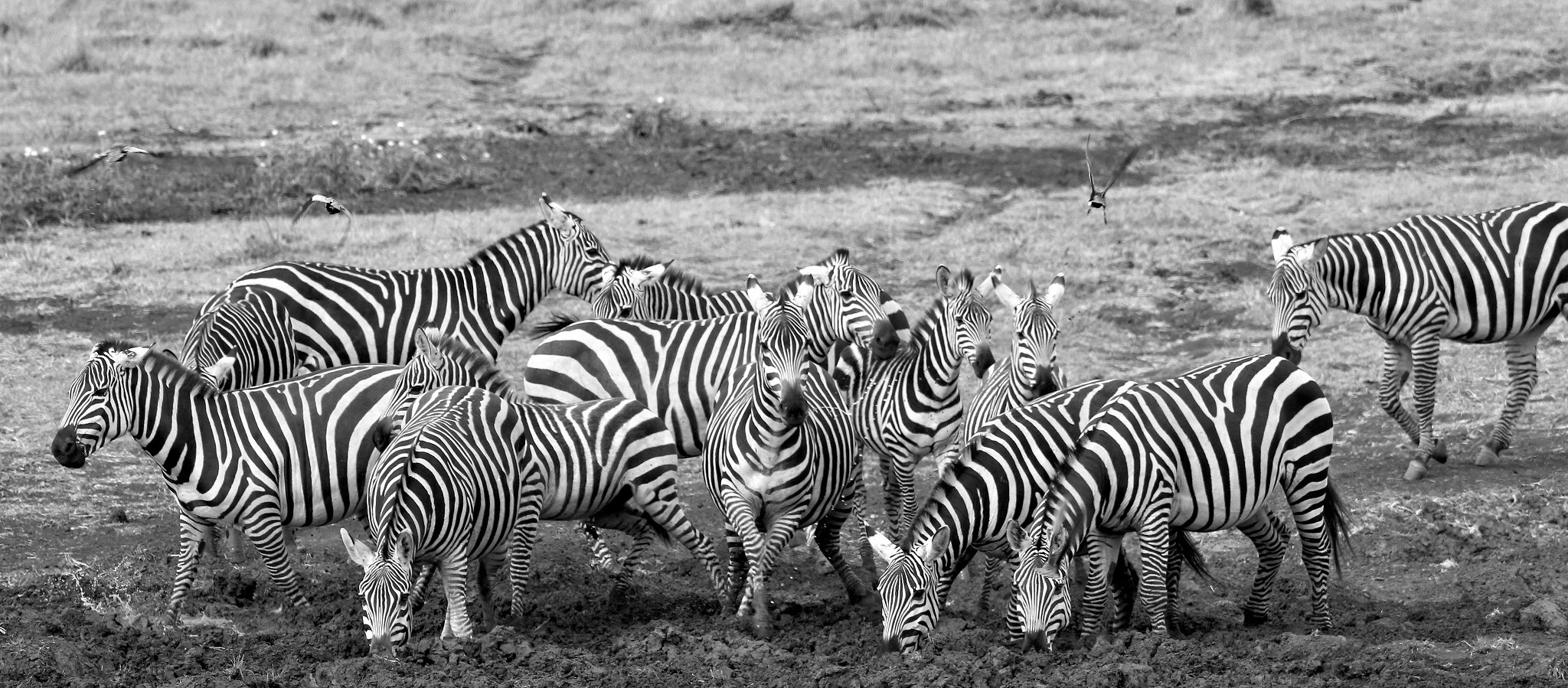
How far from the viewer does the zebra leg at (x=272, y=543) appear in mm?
8500

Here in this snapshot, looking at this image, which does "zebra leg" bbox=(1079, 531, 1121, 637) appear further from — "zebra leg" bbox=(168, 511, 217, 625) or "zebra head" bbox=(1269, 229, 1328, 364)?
"zebra leg" bbox=(168, 511, 217, 625)

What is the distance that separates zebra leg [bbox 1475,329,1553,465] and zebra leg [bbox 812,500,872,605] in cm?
494

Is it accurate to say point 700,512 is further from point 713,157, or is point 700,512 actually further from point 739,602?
point 713,157

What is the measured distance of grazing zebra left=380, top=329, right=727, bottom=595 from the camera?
875cm

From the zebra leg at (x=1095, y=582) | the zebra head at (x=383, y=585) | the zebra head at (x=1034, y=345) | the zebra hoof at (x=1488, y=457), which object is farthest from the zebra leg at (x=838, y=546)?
the zebra hoof at (x=1488, y=457)

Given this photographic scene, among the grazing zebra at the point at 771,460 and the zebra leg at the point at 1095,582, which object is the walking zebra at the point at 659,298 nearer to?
the grazing zebra at the point at 771,460

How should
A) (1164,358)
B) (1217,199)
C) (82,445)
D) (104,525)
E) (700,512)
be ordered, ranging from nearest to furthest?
(82,445)
(104,525)
(700,512)
(1164,358)
(1217,199)

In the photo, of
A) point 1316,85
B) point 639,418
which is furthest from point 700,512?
point 1316,85

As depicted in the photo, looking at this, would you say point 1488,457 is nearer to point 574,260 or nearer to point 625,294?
point 625,294

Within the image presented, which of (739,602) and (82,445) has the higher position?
(82,445)

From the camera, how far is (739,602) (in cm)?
880

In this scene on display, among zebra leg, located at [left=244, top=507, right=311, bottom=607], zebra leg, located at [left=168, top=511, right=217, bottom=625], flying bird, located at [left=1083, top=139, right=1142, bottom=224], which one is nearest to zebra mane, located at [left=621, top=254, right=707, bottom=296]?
flying bird, located at [left=1083, top=139, right=1142, bottom=224]

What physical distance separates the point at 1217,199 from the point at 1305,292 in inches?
315

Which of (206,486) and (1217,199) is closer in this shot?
(206,486)
